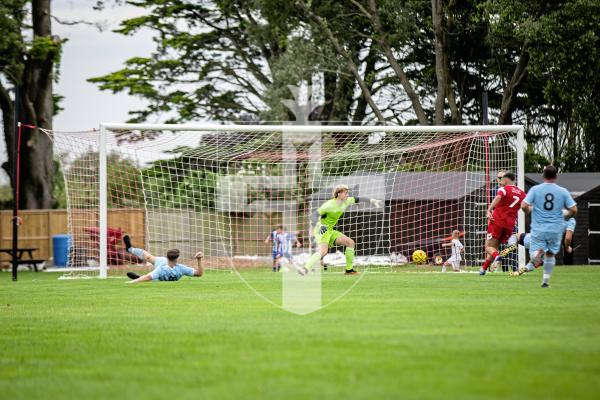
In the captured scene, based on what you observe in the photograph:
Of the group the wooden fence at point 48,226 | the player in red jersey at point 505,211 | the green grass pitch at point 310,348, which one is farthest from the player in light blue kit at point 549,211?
the wooden fence at point 48,226

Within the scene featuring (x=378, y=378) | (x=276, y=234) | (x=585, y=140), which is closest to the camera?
(x=378, y=378)

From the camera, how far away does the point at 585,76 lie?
34312 millimetres

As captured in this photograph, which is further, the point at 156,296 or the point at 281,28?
the point at 281,28

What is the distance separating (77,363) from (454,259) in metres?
18.0

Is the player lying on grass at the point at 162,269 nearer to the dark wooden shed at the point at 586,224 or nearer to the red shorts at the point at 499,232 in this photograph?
the red shorts at the point at 499,232

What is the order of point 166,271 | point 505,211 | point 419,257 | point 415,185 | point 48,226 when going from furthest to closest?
point 48,226, point 415,185, point 419,257, point 166,271, point 505,211

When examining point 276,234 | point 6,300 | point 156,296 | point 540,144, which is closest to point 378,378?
point 156,296

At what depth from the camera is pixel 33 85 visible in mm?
39344

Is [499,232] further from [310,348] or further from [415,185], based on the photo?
[415,185]

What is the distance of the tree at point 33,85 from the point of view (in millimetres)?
36938

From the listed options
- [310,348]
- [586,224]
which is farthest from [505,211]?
[586,224]

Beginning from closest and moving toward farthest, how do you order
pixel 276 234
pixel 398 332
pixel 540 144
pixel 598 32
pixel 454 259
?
1. pixel 398 332
2. pixel 454 259
3. pixel 276 234
4. pixel 598 32
5. pixel 540 144

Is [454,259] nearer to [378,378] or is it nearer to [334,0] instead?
[378,378]

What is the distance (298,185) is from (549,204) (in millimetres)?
17306
